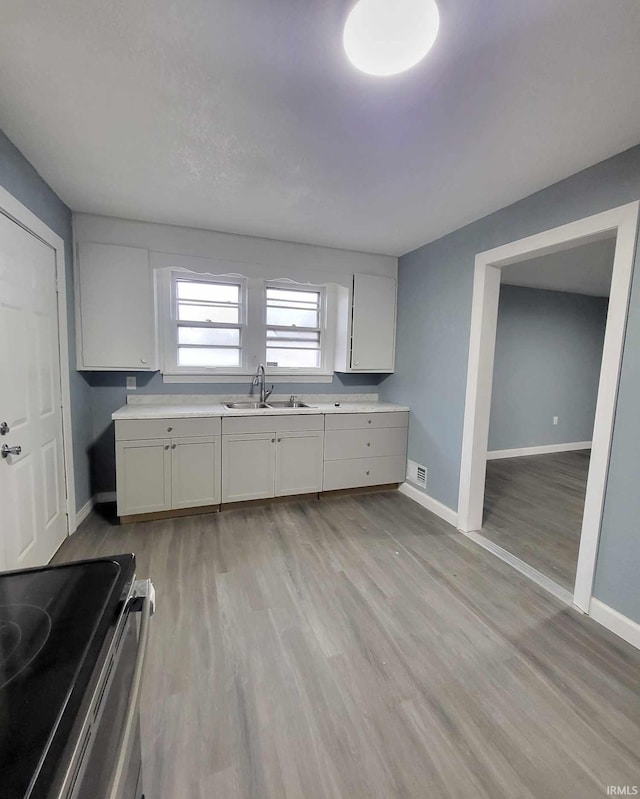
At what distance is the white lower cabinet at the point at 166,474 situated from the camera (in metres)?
2.78

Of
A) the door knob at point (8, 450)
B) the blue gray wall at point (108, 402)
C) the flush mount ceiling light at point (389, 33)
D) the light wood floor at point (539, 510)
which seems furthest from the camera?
the blue gray wall at point (108, 402)

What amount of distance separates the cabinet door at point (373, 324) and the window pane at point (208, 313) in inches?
47.4

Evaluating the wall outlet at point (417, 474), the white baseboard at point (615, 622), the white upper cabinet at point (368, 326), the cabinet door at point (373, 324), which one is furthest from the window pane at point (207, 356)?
the white baseboard at point (615, 622)

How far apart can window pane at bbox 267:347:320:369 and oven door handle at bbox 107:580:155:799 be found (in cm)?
298

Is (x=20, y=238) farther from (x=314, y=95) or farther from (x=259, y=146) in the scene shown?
(x=314, y=95)

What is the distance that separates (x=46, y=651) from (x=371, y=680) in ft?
4.55

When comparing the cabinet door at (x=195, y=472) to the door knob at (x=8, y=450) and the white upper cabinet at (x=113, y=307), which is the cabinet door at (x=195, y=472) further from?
the door knob at (x=8, y=450)

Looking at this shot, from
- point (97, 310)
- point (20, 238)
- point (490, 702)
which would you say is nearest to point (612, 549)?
point (490, 702)

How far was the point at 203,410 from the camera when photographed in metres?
3.01

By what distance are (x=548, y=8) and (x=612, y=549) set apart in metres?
2.29

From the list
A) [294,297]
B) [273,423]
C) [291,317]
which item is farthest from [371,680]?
[294,297]

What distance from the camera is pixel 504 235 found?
8.27ft

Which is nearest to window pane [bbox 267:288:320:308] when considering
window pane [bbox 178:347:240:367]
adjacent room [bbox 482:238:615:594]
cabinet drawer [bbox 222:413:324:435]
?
window pane [bbox 178:347:240:367]

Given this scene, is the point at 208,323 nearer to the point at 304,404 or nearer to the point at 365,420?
the point at 304,404
